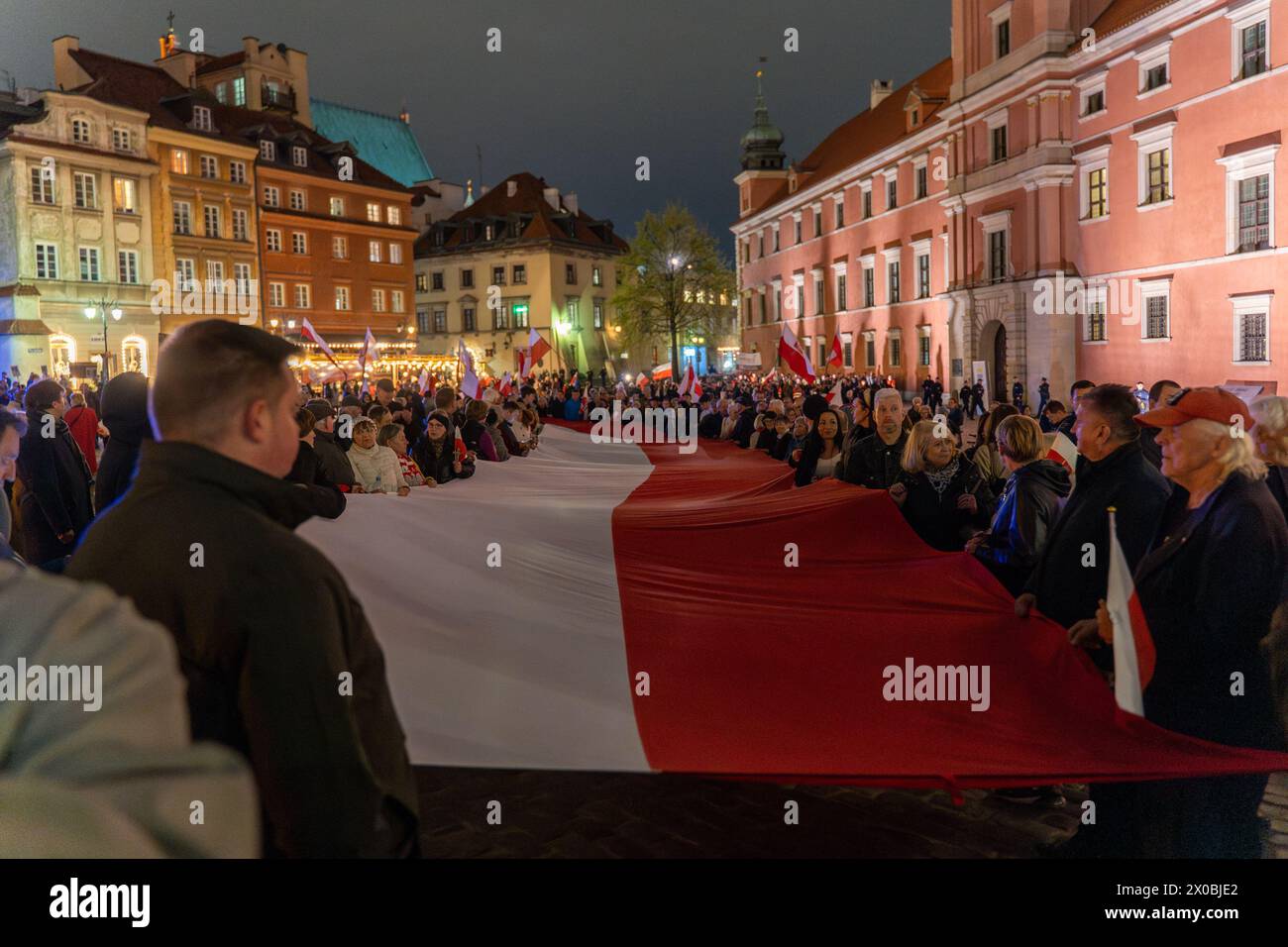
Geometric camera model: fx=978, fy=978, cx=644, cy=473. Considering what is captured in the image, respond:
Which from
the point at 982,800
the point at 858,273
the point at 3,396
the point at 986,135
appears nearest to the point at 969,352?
the point at 986,135

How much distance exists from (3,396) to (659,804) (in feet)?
65.2

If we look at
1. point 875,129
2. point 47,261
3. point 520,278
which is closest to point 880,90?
point 875,129

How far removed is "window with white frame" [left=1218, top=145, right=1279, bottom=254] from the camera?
2812 centimetres

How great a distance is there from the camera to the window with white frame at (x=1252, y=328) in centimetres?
2820

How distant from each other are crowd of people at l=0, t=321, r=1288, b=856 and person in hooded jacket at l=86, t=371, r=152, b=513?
0.02 meters

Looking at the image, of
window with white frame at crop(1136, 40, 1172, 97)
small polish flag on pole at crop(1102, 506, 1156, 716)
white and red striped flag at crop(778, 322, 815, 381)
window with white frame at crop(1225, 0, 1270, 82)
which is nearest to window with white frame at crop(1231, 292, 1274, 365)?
window with white frame at crop(1225, 0, 1270, 82)

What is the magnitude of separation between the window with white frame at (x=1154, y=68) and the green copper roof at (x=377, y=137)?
206ft

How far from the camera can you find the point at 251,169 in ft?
172

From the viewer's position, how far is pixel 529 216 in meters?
75.4

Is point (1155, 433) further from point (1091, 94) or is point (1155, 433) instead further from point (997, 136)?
point (997, 136)

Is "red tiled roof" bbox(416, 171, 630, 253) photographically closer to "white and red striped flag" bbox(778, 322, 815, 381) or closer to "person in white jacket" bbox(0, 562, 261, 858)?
"white and red striped flag" bbox(778, 322, 815, 381)

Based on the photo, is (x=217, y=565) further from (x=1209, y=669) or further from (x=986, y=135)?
(x=986, y=135)
